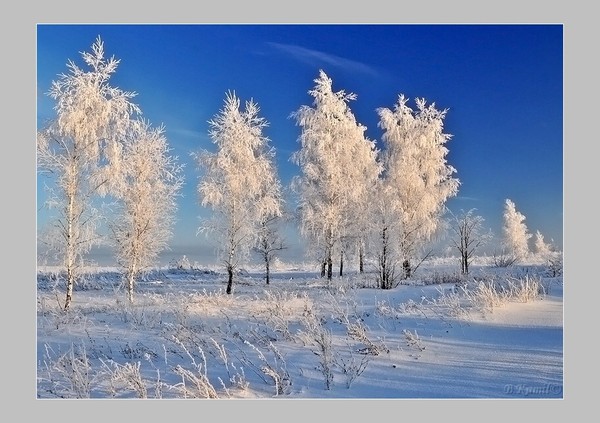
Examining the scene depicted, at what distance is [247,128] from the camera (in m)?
18.9

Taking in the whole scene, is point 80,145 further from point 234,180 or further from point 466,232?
point 466,232

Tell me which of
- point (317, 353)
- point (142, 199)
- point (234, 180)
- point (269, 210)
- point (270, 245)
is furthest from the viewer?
point (270, 245)

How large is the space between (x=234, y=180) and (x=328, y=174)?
441 cm

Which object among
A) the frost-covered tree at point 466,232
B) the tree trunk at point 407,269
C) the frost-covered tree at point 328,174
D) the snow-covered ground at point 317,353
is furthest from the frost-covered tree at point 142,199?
the frost-covered tree at point 466,232

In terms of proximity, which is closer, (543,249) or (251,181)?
(251,181)

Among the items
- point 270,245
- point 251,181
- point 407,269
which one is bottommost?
point 407,269

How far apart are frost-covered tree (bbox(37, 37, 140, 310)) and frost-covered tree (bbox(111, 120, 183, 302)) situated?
1.82 meters

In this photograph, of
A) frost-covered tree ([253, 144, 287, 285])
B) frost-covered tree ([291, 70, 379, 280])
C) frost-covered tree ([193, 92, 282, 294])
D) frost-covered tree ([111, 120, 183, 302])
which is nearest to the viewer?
frost-covered tree ([111, 120, 183, 302])

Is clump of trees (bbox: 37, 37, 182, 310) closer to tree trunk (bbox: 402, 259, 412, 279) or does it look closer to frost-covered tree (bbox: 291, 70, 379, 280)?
frost-covered tree (bbox: 291, 70, 379, 280)

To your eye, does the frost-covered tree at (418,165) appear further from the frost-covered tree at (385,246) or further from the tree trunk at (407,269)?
the frost-covered tree at (385,246)

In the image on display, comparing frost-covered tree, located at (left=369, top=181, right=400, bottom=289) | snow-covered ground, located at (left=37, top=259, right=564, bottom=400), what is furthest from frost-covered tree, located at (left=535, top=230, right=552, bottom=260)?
snow-covered ground, located at (left=37, top=259, right=564, bottom=400)

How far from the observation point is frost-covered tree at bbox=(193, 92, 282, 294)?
18203mm

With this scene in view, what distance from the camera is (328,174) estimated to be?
67.7ft

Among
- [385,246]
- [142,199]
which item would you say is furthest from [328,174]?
[142,199]
